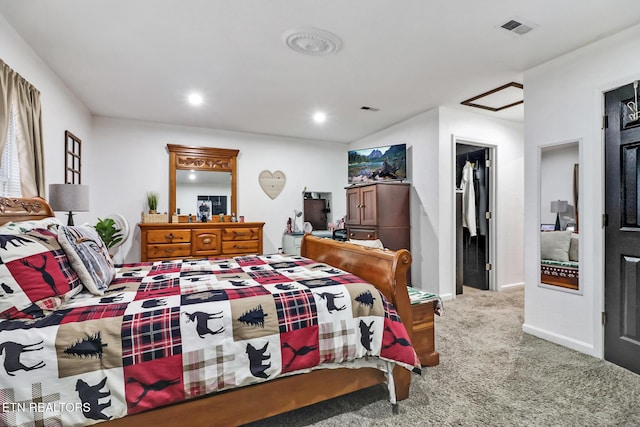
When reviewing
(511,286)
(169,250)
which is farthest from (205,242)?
(511,286)

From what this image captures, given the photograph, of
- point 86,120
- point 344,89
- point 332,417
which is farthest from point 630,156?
point 86,120

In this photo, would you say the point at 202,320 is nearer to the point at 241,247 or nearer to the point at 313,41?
the point at 313,41

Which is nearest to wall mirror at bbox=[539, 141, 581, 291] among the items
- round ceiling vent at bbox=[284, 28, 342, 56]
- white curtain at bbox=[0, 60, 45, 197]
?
round ceiling vent at bbox=[284, 28, 342, 56]

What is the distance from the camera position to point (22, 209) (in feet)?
6.60

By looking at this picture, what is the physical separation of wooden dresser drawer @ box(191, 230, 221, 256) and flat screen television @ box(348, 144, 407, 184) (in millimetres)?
2410

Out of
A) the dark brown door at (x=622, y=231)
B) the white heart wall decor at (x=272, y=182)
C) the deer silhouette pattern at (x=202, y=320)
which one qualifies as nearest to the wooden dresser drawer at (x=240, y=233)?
the white heart wall decor at (x=272, y=182)

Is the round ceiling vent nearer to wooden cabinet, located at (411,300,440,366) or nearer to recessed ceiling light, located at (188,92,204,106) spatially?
recessed ceiling light, located at (188,92,204,106)

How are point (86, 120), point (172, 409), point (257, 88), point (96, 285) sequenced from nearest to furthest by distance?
point (172, 409), point (96, 285), point (257, 88), point (86, 120)

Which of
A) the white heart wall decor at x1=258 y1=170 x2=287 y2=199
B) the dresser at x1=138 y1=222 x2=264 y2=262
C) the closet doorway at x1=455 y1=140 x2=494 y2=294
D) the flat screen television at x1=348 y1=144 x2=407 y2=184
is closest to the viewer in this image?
the dresser at x1=138 y1=222 x2=264 y2=262

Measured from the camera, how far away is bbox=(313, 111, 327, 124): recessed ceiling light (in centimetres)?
424

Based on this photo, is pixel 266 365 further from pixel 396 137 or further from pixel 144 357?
pixel 396 137

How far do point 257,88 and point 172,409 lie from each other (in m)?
3.00

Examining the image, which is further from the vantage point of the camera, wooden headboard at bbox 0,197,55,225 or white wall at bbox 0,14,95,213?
white wall at bbox 0,14,95,213

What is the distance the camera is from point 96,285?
163 cm
